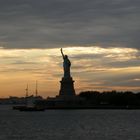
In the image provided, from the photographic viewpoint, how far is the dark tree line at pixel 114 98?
466 ft

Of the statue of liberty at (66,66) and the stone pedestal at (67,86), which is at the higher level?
the statue of liberty at (66,66)

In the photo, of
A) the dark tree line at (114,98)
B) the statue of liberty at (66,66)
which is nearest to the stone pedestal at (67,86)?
the statue of liberty at (66,66)

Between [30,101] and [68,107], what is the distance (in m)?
13.1

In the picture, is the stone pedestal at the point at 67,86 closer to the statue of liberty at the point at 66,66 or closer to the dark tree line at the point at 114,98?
the statue of liberty at the point at 66,66

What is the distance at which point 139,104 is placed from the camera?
477 ft

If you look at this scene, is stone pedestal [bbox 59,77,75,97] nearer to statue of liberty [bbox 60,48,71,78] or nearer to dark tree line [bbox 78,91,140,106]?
statue of liberty [bbox 60,48,71,78]

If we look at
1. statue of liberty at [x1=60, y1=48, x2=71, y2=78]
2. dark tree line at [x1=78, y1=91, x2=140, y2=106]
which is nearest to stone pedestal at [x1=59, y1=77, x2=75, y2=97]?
statue of liberty at [x1=60, y1=48, x2=71, y2=78]

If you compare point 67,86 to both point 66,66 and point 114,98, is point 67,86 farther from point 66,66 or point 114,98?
point 114,98

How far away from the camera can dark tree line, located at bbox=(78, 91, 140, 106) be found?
14212cm

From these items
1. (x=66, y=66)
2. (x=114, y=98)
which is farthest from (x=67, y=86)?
(x=114, y=98)
